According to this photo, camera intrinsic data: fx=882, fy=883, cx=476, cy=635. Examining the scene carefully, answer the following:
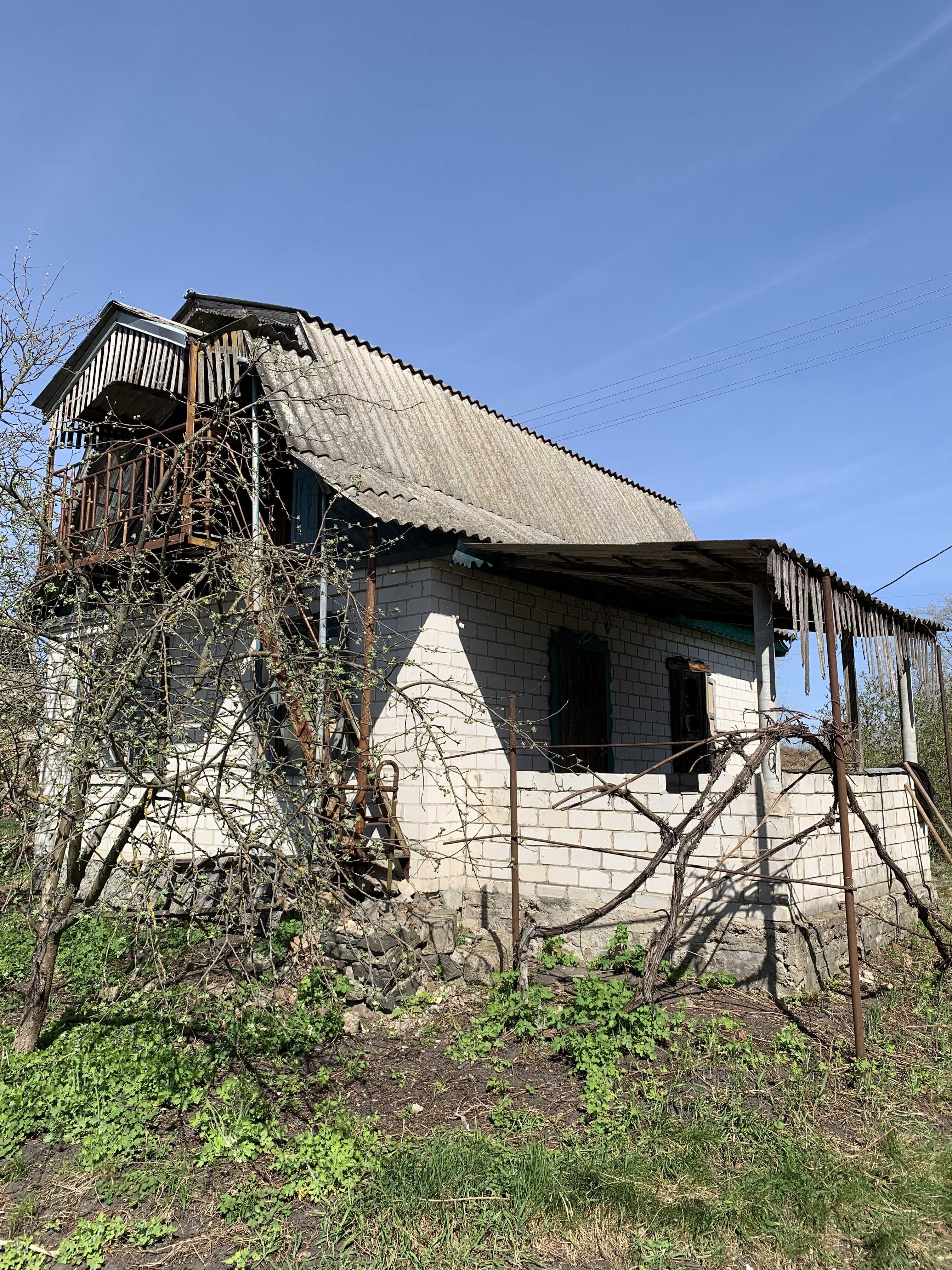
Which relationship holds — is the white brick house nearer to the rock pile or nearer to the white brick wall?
the white brick wall

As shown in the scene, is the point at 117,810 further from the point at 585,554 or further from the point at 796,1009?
the point at 796,1009

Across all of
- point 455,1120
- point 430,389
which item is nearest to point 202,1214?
point 455,1120

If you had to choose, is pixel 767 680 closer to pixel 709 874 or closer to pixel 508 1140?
pixel 709 874

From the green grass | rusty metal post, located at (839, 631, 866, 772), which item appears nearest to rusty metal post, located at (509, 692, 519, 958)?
the green grass

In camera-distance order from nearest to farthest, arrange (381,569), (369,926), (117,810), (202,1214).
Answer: (202,1214) < (117,810) < (369,926) < (381,569)

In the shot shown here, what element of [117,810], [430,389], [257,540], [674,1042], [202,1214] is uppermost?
[430,389]

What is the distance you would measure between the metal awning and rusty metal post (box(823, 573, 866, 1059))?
14cm

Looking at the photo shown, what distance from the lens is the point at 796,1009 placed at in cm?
571

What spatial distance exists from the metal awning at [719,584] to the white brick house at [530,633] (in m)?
0.03

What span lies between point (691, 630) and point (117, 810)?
29.2ft

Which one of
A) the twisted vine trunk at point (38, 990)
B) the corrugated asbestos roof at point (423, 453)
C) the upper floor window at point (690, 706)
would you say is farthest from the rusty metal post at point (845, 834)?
the upper floor window at point (690, 706)

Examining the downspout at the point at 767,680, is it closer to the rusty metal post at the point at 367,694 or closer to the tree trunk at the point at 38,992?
the rusty metal post at the point at 367,694

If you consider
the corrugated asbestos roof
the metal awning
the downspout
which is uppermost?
the corrugated asbestos roof

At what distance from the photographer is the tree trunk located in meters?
5.21
